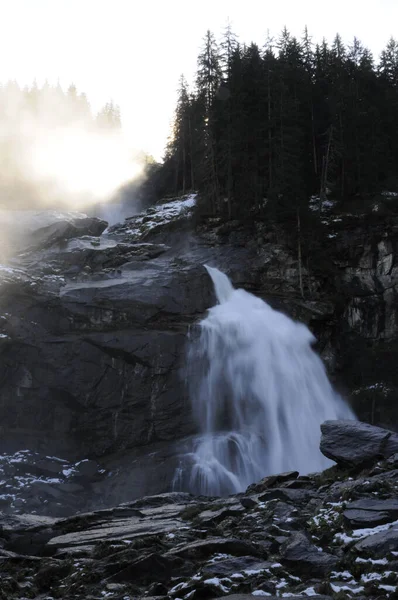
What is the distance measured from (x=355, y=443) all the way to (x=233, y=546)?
726 centimetres

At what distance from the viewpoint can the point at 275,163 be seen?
3884 cm

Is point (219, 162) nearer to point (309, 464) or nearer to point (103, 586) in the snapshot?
point (309, 464)

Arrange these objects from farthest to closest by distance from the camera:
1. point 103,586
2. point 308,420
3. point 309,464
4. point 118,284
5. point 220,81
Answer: point 220,81
point 118,284
point 308,420
point 309,464
point 103,586

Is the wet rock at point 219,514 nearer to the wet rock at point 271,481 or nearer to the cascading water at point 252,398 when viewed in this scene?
the wet rock at point 271,481

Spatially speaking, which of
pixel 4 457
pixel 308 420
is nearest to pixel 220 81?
pixel 308 420

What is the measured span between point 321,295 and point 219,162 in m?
12.7

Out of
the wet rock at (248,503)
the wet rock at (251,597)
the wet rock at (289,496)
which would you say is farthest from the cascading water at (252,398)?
the wet rock at (251,597)

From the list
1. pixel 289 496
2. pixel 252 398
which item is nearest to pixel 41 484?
pixel 252 398

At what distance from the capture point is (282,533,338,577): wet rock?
28.2ft

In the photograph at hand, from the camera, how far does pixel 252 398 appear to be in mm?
28234

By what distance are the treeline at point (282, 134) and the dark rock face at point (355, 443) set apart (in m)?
19.9

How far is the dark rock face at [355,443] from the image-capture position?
15328 mm

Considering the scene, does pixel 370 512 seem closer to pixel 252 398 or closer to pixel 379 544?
pixel 379 544

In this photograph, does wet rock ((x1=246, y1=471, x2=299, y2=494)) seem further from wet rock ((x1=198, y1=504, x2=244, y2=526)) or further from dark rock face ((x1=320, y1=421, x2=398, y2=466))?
wet rock ((x1=198, y1=504, x2=244, y2=526))
